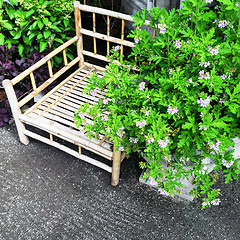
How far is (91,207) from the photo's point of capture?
7.70 ft

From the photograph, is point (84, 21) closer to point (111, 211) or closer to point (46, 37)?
point (46, 37)

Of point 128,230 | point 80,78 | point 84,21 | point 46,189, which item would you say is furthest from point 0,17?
point 128,230

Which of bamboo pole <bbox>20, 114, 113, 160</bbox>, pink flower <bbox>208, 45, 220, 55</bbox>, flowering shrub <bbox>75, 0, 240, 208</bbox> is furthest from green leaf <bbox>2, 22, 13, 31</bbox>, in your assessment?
pink flower <bbox>208, 45, 220, 55</bbox>

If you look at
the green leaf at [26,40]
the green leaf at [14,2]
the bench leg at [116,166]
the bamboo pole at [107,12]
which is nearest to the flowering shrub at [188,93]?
the bench leg at [116,166]

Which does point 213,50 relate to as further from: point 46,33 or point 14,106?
point 46,33

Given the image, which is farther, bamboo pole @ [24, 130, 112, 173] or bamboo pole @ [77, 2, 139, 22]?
bamboo pole @ [77, 2, 139, 22]

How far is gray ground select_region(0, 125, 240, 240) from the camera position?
7.20 feet

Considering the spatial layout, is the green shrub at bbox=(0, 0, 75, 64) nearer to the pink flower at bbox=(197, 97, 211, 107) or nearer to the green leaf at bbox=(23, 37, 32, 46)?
the green leaf at bbox=(23, 37, 32, 46)

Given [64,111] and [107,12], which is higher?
[107,12]

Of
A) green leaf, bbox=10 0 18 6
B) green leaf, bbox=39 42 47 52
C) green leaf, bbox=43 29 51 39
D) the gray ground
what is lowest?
the gray ground

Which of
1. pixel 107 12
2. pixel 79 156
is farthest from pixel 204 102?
pixel 107 12

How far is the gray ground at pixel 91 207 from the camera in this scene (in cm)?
219

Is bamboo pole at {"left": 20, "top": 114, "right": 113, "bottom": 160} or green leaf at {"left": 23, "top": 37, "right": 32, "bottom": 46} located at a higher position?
green leaf at {"left": 23, "top": 37, "right": 32, "bottom": 46}

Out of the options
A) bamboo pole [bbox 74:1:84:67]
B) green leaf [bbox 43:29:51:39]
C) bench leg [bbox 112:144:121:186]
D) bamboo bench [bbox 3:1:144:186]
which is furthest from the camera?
green leaf [bbox 43:29:51:39]
